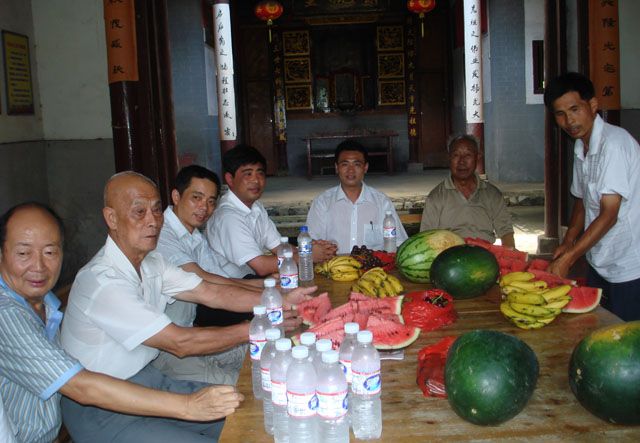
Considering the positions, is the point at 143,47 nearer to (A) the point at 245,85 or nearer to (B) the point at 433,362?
(B) the point at 433,362

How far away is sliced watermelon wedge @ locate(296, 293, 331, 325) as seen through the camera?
2.34 metres

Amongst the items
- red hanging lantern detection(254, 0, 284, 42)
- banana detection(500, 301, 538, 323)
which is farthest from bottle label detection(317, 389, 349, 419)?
red hanging lantern detection(254, 0, 284, 42)

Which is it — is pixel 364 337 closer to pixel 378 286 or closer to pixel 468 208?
pixel 378 286

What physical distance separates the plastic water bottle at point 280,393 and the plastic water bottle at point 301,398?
2.1 inches

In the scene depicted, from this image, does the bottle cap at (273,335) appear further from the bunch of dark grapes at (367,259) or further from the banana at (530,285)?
the bunch of dark grapes at (367,259)

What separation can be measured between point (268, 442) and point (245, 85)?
38.2ft

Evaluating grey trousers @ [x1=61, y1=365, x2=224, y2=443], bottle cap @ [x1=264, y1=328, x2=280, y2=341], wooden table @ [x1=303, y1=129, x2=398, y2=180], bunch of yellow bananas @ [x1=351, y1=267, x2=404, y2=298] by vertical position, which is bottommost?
grey trousers @ [x1=61, y1=365, x2=224, y2=443]

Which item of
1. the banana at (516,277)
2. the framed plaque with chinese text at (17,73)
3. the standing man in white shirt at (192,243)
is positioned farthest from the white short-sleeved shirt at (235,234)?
the framed plaque with chinese text at (17,73)

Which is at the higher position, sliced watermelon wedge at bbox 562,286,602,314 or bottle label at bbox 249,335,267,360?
bottle label at bbox 249,335,267,360

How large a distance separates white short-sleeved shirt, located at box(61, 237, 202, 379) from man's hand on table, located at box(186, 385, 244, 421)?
0.40m

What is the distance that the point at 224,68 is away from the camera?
385 inches

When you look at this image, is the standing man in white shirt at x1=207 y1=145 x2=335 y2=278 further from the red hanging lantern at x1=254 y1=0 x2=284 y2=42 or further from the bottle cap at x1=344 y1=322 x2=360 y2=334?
the red hanging lantern at x1=254 y1=0 x2=284 y2=42

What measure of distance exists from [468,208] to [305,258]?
135 centimetres

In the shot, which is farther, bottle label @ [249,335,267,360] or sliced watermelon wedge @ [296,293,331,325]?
sliced watermelon wedge @ [296,293,331,325]
